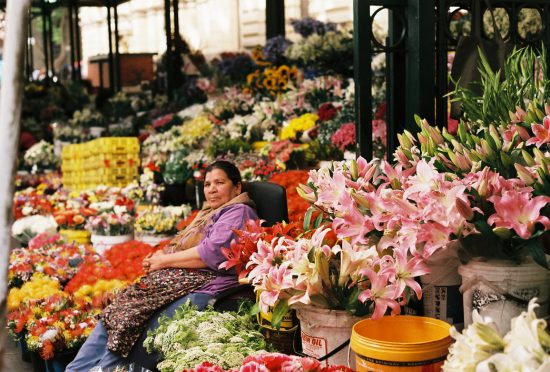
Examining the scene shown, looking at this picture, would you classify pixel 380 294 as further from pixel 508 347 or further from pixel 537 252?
pixel 508 347

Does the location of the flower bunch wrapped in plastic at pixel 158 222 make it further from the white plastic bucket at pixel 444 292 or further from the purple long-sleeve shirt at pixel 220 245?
the white plastic bucket at pixel 444 292

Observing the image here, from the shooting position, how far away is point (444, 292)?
2.84 m

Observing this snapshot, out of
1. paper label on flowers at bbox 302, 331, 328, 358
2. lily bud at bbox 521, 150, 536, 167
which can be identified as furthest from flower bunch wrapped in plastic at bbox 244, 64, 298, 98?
lily bud at bbox 521, 150, 536, 167

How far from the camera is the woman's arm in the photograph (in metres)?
4.46

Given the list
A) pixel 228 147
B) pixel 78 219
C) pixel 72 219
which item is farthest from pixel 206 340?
pixel 228 147

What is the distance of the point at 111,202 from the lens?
816cm

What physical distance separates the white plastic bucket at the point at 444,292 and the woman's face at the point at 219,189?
1.92m

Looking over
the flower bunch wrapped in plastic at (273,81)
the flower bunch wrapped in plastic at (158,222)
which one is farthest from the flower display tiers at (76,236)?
the flower bunch wrapped in plastic at (273,81)

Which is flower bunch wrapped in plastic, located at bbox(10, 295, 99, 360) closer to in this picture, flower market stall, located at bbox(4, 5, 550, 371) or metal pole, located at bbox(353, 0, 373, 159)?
flower market stall, located at bbox(4, 5, 550, 371)

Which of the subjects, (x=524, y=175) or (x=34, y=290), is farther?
(x=34, y=290)

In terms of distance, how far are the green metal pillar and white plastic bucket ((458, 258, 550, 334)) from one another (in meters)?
1.58

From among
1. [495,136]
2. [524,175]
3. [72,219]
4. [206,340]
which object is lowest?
[72,219]

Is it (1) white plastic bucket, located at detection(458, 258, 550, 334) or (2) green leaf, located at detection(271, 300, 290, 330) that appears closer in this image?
(1) white plastic bucket, located at detection(458, 258, 550, 334)

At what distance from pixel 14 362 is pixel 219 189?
2439mm
